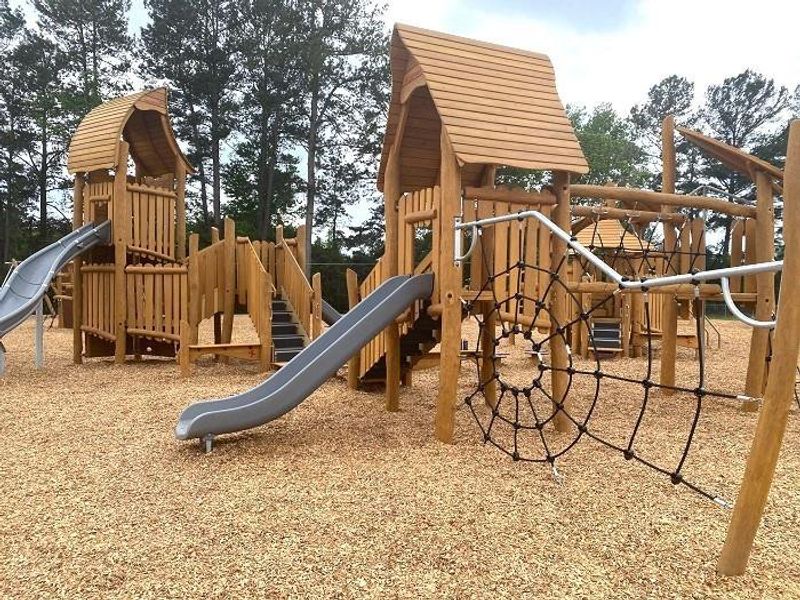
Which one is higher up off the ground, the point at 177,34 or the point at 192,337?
the point at 177,34

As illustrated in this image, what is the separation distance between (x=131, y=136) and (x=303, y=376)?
30.4 ft

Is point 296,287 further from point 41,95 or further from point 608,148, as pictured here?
point 608,148

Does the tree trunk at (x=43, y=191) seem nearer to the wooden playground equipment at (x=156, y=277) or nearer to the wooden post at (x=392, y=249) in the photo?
the wooden playground equipment at (x=156, y=277)

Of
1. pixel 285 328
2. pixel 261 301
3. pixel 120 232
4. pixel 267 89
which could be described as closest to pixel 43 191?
pixel 267 89

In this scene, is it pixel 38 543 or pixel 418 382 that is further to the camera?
pixel 418 382

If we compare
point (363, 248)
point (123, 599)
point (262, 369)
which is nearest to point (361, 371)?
point (262, 369)

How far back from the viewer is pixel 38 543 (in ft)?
10.3

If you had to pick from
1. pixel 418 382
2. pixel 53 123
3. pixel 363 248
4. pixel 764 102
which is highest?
pixel 764 102

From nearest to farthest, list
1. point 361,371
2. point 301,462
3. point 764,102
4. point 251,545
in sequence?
1. point 251,545
2. point 301,462
3. point 361,371
4. point 764,102

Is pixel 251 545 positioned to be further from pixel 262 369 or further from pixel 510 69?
pixel 262 369

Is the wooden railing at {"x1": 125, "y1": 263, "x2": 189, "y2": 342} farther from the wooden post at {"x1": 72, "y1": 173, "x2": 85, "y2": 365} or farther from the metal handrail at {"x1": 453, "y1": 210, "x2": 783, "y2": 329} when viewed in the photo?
the metal handrail at {"x1": 453, "y1": 210, "x2": 783, "y2": 329}

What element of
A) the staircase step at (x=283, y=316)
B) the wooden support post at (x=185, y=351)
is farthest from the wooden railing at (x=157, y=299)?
→ the staircase step at (x=283, y=316)

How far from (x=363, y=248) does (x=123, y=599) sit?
97.5 feet

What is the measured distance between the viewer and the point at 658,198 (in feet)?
21.2
